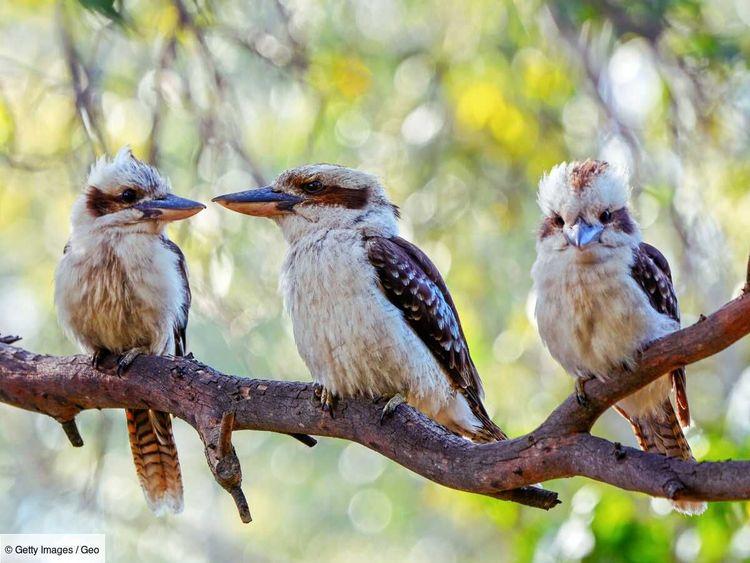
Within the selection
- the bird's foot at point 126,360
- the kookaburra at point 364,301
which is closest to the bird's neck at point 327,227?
the kookaburra at point 364,301

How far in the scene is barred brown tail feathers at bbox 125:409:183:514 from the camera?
3.80m

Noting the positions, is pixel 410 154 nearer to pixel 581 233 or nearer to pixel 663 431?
pixel 663 431

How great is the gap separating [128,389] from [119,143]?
185 centimetres

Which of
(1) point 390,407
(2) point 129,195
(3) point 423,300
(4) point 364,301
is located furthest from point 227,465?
(2) point 129,195

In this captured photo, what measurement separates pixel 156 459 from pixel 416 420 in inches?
51.7

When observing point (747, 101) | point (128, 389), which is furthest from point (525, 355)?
point (128, 389)

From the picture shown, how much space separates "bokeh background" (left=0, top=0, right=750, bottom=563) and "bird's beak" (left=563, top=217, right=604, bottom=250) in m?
0.55

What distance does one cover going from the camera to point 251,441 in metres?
9.34

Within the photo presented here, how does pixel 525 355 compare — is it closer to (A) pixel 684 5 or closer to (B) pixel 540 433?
(A) pixel 684 5

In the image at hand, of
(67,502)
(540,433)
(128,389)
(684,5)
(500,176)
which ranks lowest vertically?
(540,433)

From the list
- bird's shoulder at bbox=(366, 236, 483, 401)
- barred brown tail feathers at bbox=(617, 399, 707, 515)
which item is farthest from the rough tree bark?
barred brown tail feathers at bbox=(617, 399, 707, 515)

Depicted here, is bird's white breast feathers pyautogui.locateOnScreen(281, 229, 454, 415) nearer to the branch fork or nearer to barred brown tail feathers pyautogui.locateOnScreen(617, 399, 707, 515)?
the branch fork

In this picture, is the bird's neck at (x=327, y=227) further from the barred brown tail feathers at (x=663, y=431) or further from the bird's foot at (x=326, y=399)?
the barred brown tail feathers at (x=663, y=431)

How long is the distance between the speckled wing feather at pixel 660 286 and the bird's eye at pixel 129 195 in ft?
5.53
